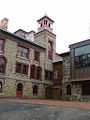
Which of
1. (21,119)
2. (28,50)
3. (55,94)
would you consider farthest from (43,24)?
(21,119)

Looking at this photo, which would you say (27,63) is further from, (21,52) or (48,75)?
(48,75)

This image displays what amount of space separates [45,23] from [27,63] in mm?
11762

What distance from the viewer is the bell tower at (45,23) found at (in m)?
39.9

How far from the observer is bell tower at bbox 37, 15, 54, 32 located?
39.9m

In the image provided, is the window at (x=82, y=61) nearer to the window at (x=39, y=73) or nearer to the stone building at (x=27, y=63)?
the window at (x=39, y=73)

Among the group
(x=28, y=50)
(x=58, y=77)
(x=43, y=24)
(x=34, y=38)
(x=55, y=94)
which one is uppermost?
(x=43, y=24)

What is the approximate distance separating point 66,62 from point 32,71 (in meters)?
6.24

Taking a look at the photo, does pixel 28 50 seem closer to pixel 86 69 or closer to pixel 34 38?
pixel 34 38

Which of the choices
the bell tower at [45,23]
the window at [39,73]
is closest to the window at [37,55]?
the window at [39,73]

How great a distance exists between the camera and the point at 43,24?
132 ft

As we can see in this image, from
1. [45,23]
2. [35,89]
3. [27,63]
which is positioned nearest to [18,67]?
[27,63]

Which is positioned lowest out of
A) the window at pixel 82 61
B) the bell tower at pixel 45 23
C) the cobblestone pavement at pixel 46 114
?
the cobblestone pavement at pixel 46 114

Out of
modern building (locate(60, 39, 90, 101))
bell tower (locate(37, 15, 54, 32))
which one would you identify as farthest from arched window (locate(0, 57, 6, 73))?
bell tower (locate(37, 15, 54, 32))

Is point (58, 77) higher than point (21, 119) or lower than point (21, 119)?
higher
